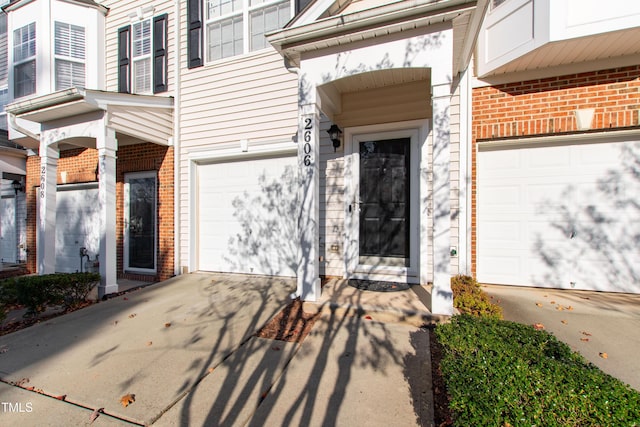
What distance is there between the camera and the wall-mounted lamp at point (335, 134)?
171 inches

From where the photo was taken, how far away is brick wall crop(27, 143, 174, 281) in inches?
222

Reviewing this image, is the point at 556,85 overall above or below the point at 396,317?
above

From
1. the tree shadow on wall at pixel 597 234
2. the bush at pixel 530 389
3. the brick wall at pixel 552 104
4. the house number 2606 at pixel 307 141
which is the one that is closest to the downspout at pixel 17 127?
the house number 2606 at pixel 307 141

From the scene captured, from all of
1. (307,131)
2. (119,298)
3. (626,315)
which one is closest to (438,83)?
(307,131)

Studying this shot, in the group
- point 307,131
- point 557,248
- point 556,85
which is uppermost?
point 556,85

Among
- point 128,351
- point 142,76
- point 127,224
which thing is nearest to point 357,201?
point 128,351

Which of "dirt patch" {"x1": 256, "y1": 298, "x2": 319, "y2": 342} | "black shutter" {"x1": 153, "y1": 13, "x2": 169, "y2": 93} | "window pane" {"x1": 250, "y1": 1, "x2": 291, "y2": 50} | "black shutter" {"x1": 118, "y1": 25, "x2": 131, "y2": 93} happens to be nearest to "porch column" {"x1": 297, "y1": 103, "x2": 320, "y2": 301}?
"dirt patch" {"x1": 256, "y1": 298, "x2": 319, "y2": 342}

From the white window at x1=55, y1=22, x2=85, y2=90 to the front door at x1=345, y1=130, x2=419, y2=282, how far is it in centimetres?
654

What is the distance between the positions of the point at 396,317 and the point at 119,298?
411 cm

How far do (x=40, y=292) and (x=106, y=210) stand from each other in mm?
1379

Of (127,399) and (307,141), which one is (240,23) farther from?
(127,399)

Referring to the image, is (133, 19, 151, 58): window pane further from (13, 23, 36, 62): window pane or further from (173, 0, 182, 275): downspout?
(13, 23, 36, 62): window pane

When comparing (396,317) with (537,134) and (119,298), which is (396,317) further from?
(119,298)

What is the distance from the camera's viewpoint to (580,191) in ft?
12.9
